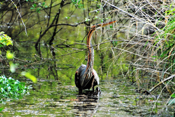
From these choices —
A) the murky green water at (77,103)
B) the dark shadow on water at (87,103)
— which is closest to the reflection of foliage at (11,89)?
the murky green water at (77,103)

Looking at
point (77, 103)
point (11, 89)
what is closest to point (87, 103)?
point (77, 103)

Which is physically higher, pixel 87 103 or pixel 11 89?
pixel 11 89

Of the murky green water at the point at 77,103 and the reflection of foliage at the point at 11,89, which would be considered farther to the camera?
the reflection of foliage at the point at 11,89

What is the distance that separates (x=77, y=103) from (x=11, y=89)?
1.48m

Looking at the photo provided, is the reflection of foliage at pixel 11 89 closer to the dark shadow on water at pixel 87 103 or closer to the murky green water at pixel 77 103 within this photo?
the murky green water at pixel 77 103

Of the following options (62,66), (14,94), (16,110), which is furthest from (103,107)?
(62,66)

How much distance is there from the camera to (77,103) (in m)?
5.25

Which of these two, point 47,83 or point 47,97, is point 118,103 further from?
point 47,83

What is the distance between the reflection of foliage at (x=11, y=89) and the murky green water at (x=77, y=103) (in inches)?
7.3

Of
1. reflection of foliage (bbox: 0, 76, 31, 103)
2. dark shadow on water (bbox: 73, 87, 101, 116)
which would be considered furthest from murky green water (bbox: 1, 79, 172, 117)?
reflection of foliage (bbox: 0, 76, 31, 103)

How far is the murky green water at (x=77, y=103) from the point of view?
462 cm

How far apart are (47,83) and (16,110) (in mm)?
2243

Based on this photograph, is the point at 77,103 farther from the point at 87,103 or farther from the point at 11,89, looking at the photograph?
the point at 11,89

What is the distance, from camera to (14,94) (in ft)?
18.7
